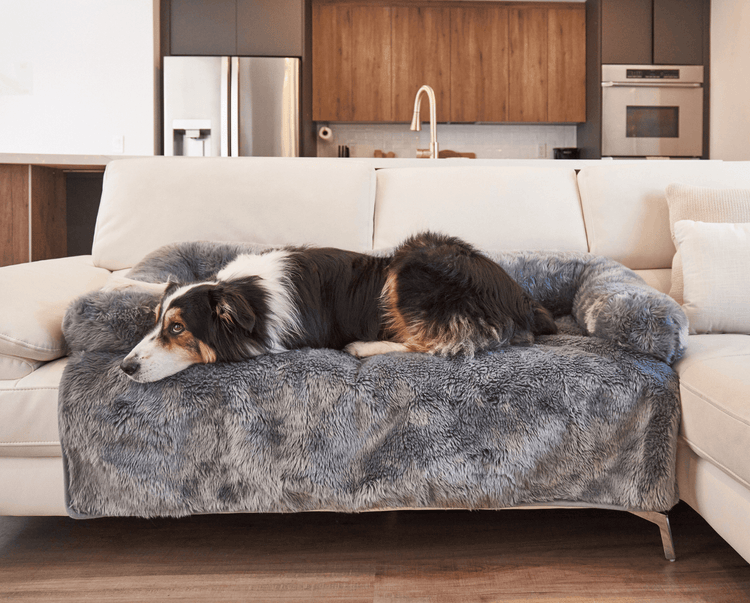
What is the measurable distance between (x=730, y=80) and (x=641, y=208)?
3.51 m

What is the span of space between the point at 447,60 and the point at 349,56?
0.89 meters

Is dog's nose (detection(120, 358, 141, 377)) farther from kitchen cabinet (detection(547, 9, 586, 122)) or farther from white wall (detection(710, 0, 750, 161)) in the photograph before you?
kitchen cabinet (detection(547, 9, 586, 122))

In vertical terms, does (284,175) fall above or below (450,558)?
above

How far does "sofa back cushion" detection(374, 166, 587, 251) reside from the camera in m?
1.88

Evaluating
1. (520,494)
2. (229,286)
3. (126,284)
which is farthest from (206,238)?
(520,494)

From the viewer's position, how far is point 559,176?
2000 millimetres

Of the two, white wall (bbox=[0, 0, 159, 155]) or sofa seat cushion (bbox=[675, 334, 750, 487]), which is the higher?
white wall (bbox=[0, 0, 159, 155])

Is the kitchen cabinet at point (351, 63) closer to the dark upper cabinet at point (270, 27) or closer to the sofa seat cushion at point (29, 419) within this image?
the dark upper cabinet at point (270, 27)

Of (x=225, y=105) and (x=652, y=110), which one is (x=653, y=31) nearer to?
(x=652, y=110)

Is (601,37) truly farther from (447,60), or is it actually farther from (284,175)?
(284,175)

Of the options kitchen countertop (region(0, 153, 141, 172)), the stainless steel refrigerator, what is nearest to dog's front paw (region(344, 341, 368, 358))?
kitchen countertop (region(0, 153, 141, 172))

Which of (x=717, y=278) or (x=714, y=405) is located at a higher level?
(x=717, y=278)

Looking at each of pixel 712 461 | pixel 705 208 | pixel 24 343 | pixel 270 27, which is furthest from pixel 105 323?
pixel 270 27

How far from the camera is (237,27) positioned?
468 centimetres
